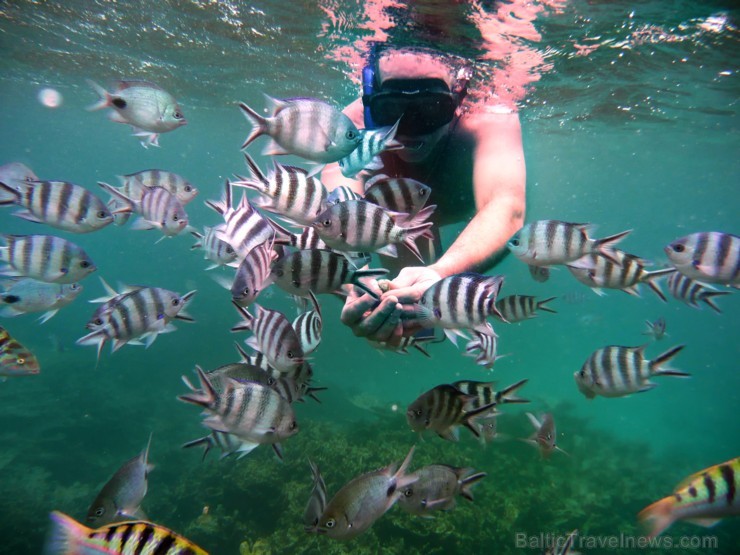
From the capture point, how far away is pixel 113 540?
5.45ft

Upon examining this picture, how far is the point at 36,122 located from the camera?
4625 cm

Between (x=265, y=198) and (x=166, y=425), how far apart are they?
17.0 meters

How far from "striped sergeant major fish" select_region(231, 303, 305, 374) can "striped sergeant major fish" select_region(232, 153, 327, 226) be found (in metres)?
0.73

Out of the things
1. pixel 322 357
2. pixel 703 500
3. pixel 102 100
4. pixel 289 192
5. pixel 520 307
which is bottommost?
pixel 322 357

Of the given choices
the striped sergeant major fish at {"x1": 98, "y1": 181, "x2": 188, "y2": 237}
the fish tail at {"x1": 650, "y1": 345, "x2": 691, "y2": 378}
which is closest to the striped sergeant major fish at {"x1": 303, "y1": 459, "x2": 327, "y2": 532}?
the striped sergeant major fish at {"x1": 98, "y1": 181, "x2": 188, "y2": 237}

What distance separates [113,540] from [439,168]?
6.46 meters

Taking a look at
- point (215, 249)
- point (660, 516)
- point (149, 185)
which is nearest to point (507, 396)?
point (660, 516)

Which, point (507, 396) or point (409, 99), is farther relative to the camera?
point (409, 99)

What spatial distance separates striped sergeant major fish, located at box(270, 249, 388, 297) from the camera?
253cm

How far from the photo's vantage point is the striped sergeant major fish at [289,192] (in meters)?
2.48

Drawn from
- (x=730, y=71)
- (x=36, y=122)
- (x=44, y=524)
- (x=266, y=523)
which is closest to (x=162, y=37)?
(x=44, y=524)

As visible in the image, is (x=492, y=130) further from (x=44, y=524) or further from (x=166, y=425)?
(x=166, y=425)

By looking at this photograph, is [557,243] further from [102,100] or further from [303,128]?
[102,100]

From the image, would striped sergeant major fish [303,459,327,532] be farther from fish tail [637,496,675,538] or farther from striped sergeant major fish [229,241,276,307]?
fish tail [637,496,675,538]
